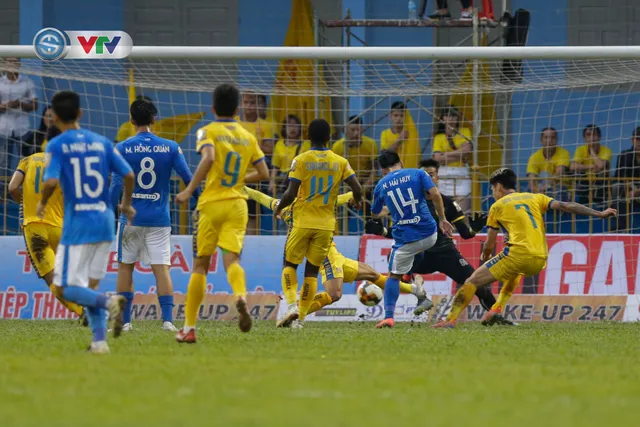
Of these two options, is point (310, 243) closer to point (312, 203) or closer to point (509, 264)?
point (312, 203)

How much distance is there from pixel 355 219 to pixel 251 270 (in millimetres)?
3006

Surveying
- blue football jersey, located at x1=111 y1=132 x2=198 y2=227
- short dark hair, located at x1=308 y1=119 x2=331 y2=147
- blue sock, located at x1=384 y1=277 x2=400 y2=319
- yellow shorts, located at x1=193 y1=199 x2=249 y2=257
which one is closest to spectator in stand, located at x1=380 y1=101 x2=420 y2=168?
blue sock, located at x1=384 y1=277 x2=400 y2=319

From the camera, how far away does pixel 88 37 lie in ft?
58.7

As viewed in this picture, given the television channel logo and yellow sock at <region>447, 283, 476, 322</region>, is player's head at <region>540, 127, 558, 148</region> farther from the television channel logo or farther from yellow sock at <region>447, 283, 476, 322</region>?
the television channel logo

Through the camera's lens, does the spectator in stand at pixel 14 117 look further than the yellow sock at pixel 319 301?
Yes

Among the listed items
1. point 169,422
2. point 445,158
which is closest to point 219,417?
point 169,422

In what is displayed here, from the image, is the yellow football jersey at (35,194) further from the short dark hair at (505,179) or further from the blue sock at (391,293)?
the short dark hair at (505,179)

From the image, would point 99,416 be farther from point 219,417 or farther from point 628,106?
point 628,106

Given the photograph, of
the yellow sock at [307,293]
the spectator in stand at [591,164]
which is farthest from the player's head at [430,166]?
the spectator in stand at [591,164]

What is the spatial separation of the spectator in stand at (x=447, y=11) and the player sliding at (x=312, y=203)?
294 inches

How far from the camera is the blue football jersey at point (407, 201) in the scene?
13.4 m

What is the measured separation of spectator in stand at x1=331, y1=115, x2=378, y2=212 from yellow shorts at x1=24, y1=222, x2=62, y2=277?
5.37 metres

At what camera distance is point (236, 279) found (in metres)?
9.60

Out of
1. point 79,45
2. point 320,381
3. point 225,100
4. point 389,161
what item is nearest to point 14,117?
point 79,45
